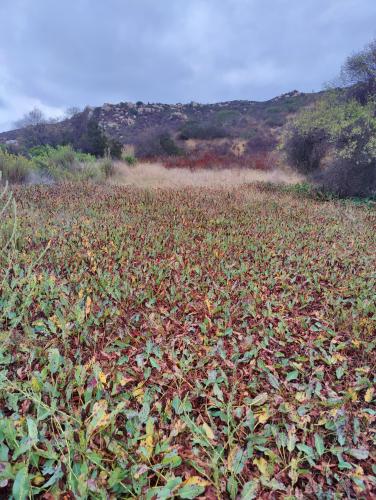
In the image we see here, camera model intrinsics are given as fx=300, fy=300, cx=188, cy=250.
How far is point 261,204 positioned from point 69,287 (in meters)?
5.10

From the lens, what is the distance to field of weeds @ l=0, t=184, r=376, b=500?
53.2 inches

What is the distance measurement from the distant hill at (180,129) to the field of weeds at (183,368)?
15.0 meters

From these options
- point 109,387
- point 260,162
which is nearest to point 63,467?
point 109,387

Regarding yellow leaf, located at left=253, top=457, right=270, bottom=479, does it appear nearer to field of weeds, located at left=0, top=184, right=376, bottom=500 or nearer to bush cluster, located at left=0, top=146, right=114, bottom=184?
field of weeds, located at left=0, top=184, right=376, bottom=500

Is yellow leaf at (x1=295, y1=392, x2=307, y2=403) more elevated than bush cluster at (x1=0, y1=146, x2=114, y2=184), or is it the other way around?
bush cluster at (x1=0, y1=146, x2=114, y2=184)

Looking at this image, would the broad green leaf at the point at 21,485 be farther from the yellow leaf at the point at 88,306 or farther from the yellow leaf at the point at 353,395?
the yellow leaf at the point at 353,395

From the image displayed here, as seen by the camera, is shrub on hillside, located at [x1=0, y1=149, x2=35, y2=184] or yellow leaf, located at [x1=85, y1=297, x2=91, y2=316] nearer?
yellow leaf, located at [x1=85, y1=297, x2=91, y2=316]

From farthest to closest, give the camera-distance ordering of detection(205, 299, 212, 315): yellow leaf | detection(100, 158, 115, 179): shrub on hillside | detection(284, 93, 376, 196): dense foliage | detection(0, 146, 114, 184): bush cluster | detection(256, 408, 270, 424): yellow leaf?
detection(100, 158, 115, 179): shrub on hillside → detection(0, 146, 114, 184): bush cluster → detection(284, 93, 376, 196): dense foliage → detection(205, 299, 212, 315): yellow leaf → detection(256, 408, 270, 424): yellow leaf

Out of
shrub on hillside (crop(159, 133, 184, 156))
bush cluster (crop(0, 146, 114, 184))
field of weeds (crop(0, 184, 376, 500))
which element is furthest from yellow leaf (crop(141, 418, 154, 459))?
shrub on hillside (crop(159, 133, 184, 156))

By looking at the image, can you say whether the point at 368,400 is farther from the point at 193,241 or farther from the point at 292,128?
the point at 292,128

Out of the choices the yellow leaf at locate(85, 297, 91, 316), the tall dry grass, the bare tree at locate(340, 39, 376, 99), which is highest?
the bare tree at locate(340, 39, 376, 99)

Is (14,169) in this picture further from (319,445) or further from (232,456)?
(319,445)

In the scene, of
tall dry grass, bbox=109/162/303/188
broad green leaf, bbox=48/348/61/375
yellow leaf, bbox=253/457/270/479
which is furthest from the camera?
tall dry grass, bbox=109/162/303/188

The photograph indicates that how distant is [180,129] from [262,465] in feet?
86.5
